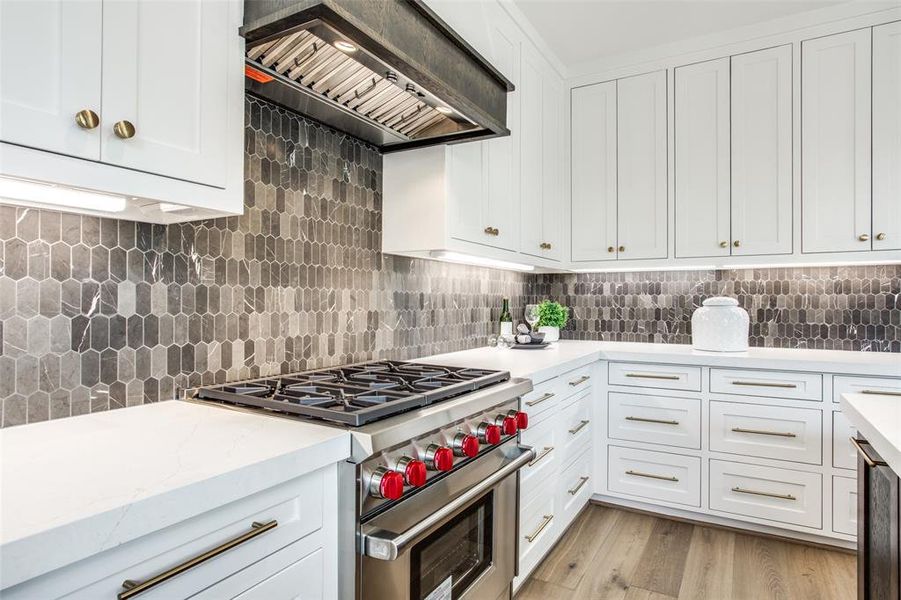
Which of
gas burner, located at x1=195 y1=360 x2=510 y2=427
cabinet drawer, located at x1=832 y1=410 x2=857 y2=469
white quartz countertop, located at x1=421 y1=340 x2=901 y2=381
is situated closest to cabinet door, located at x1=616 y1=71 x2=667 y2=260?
white quartz countertop, located at x1=421 y1=340 x2=901 y2=381

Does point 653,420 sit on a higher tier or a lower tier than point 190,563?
lower

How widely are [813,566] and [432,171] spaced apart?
8.06ft

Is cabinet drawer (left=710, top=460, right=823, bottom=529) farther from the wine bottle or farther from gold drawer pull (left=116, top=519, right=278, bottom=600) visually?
gold drawer pull (left=116, top=519, right=278, bottom=600)

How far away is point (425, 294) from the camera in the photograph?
2568mm

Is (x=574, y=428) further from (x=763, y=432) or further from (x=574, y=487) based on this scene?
(x=763, y=432)

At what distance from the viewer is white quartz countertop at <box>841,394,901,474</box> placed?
105 centimetres

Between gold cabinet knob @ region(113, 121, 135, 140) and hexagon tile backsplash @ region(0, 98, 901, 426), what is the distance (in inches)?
15.6

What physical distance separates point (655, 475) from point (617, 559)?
1.99ft

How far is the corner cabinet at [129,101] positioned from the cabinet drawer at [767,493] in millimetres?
2664

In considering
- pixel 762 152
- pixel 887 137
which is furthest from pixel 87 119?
pixel 887 137

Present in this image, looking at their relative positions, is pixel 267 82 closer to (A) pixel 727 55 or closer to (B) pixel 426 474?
Result: (B) pixel 426 474

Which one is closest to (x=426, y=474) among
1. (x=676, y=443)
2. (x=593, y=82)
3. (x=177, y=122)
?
(x=177, y=122)

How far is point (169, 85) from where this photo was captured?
1.08 m

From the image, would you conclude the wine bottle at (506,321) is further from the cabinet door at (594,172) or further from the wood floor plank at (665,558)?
the wood floor plank at (665,558)
